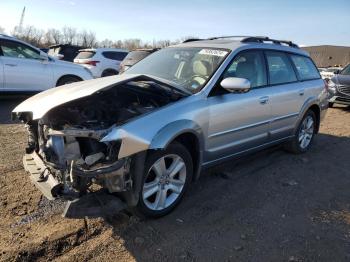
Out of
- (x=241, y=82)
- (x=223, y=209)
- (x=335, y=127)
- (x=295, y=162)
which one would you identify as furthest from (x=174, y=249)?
(x=335, y=127)

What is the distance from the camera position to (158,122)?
369 centimetres

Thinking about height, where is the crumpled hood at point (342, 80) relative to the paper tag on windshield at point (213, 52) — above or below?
below

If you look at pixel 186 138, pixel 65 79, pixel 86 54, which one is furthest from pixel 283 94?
pixel 86 54

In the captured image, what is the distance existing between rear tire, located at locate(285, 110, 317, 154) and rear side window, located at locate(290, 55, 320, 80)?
2.04 ft

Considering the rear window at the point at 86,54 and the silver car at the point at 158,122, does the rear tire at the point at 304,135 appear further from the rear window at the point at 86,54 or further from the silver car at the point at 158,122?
the rear window at the point at 86,54

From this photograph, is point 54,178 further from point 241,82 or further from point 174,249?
point 241,82

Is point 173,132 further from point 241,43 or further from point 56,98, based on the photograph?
point 241,43

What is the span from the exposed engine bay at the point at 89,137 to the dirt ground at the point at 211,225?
0.51m

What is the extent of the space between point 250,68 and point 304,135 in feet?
7.22

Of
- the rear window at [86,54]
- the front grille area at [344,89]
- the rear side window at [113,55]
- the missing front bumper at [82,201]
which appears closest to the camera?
the missing front bumper at [82,201]

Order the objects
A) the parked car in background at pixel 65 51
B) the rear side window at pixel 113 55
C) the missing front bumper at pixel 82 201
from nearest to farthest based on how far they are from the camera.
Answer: the missing front bumper at pixel 82 201 → the rear side window at pixel 113 55 → the parked car in background at pixel 65 51

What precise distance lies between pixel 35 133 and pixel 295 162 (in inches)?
158

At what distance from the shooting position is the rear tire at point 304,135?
6.46 meters

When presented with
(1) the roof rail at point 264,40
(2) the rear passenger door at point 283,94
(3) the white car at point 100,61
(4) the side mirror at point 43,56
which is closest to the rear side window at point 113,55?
(3) the white car at point 100,61
